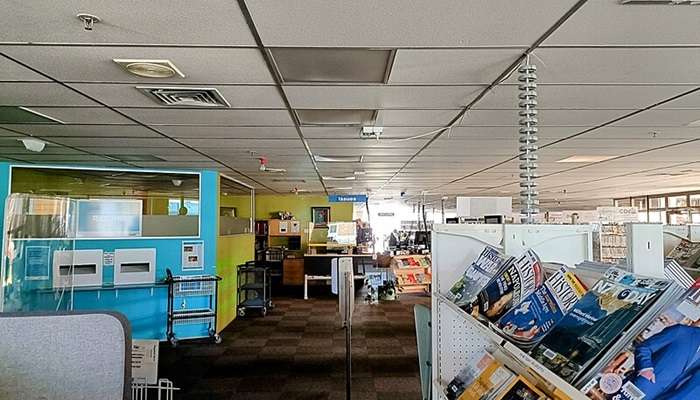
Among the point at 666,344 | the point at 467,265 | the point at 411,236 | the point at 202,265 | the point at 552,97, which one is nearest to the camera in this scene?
the point at 666,344

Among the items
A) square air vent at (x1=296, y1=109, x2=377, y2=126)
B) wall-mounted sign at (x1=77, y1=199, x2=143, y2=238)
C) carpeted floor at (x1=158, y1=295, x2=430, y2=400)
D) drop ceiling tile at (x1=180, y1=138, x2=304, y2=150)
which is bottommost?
carpeted floor at (x1=158, y1=295, x2=430, y2=400)

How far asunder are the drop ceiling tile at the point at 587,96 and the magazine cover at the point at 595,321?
2.11 metres

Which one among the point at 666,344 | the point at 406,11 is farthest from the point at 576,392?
the point at 406,11

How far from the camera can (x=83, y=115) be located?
376cm

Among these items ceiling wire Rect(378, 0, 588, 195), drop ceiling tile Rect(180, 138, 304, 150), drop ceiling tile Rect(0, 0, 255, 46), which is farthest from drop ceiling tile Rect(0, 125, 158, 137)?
ceiling wire Rect(378, 0, 588, 195)

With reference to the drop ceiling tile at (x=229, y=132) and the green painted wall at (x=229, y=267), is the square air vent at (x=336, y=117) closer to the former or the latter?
the drop ceiling tile at (x=229, y=132)

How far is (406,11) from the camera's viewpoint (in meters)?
1.92

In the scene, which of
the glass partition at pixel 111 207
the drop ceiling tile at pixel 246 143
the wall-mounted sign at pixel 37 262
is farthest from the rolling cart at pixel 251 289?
the wall-mounted sign at pixel 37 262

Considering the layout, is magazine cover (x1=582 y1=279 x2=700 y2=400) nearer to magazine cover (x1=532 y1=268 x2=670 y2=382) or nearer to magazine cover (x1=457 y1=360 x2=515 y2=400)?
magazine cover (x1=532 y1=268 x2=670 y2=382)

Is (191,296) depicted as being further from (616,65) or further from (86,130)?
(616,65)

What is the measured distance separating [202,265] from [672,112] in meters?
5.61

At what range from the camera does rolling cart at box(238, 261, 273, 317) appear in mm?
7699

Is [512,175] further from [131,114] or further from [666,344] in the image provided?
[666,344]

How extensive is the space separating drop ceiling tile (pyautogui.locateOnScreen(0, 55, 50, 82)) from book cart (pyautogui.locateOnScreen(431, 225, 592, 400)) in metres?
2.58
